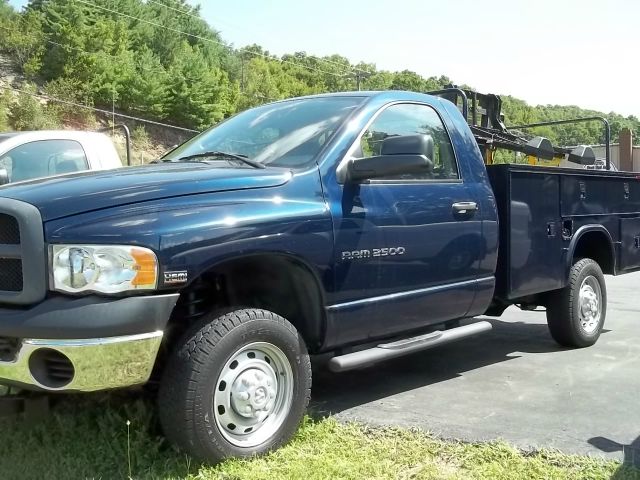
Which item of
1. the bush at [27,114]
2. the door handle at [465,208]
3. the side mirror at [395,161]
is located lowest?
the door handle at [465,208]

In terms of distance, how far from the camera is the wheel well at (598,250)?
6301 millimetres

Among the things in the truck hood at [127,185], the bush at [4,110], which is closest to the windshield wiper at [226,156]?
the truck hood at [127,185]

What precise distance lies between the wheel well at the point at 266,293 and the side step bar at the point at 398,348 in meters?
0.18

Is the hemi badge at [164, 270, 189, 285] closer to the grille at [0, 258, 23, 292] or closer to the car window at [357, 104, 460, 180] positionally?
the grille at [0, 258, 23, 292]

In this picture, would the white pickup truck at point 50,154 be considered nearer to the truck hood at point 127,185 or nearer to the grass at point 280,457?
the truck hood at point 127,185

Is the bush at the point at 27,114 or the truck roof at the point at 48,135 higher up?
the bush at the point at 27,114

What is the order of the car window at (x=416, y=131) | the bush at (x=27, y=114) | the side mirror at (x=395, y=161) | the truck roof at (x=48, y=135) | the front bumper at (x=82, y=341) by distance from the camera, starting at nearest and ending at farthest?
the front bumper at (x=82, y=341)
the side mirror at (x=395, y=161)
the car window at (x=416, y=131)
the truck roof at (x=48, y=135)
the bush at (x=27, y=114)

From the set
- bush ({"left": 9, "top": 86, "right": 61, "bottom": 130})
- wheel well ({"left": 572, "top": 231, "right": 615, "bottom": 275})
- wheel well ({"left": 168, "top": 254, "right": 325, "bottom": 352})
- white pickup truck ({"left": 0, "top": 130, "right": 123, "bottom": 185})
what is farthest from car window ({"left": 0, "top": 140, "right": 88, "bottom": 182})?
bush ({"left": 9, "top": 86, "right": 61, "bottom": 130})

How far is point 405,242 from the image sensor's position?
4.16 m

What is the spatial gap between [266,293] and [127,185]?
3.35 ft

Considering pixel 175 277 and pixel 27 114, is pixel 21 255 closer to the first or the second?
pixel 175 277

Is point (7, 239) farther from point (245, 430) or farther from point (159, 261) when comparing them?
point (245, 430)

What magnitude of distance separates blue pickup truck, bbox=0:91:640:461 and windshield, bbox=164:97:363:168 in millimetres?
15

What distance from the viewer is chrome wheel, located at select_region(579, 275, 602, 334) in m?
6.05
